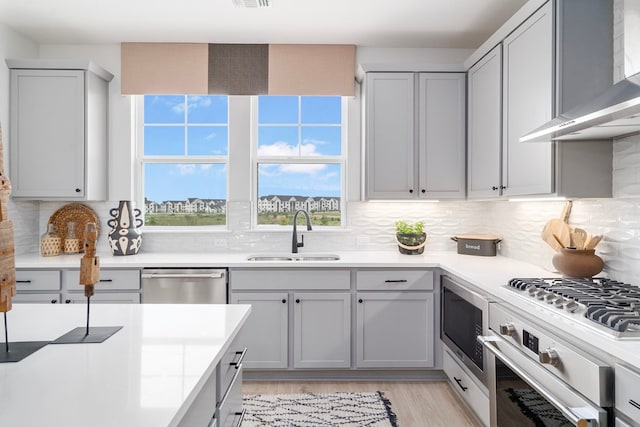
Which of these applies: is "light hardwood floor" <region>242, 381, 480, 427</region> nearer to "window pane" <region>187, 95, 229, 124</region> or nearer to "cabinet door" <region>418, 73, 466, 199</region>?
"cabinet door" <region>418, 73, 466, 199</region>

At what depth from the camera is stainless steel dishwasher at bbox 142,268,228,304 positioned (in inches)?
115

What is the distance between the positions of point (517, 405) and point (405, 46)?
Result: 9.70 ft

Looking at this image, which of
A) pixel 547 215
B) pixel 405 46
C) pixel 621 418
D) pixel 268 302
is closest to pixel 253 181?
pixel 268 302

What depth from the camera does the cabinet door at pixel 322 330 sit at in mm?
2961

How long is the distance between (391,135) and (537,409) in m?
2.24

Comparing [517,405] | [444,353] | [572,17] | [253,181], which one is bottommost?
[444,353]

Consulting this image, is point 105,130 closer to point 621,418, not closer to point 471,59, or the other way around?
point 471,59

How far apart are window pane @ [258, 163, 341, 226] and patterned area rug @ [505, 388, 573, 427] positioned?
7.26ft

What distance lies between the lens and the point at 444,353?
2.92m

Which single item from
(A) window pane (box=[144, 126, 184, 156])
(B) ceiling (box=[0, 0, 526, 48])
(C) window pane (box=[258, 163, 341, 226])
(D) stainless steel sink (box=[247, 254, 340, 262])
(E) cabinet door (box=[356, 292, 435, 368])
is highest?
(B) ceiling (box=[0, 0, 526, 48])

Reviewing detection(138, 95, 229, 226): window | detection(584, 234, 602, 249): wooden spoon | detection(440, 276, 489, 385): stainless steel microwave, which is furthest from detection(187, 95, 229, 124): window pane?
detection(584, 234, 602, 249): wooden spoon

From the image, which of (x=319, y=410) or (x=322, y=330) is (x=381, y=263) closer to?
(x=322, y=330)

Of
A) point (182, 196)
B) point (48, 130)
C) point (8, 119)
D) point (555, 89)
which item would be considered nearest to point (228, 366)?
point (555, 89)

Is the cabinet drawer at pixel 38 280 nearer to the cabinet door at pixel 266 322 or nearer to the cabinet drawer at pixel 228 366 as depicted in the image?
the cabinet door at pixel 266 322
